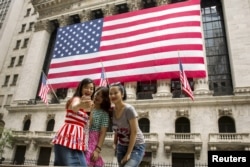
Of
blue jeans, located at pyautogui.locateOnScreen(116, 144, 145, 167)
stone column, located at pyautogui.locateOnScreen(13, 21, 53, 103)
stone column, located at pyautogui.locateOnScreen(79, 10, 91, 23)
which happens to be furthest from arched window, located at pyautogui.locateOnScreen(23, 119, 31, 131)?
blue jeans, located at pyautogui.locateOnScreen(116, 144, 145, 167)

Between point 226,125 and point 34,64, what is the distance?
24925 millimetres

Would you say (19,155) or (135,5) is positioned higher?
(135,5)

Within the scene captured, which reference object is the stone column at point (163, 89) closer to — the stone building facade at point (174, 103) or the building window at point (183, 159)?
the stone building facade at point (174, 103)

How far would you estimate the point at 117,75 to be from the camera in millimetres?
21906

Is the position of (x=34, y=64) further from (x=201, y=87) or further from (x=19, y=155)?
(x=201, y=87)

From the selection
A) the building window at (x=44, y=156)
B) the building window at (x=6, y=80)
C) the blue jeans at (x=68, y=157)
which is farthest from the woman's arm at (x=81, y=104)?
the building window at (x=6, y=80)

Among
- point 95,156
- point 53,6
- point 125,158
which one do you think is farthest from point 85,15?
point 125,158

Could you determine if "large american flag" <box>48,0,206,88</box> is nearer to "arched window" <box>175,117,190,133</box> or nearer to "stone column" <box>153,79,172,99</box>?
"stone column" <box>153,79,172,99</box>

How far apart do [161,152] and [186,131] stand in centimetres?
286

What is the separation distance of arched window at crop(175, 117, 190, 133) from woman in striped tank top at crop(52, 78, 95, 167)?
56.3ft

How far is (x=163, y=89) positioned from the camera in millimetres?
21719

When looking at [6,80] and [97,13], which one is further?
[6,80]

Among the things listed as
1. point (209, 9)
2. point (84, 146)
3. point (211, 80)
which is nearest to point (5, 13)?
point (209, 9)

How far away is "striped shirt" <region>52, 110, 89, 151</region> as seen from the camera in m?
3.67
